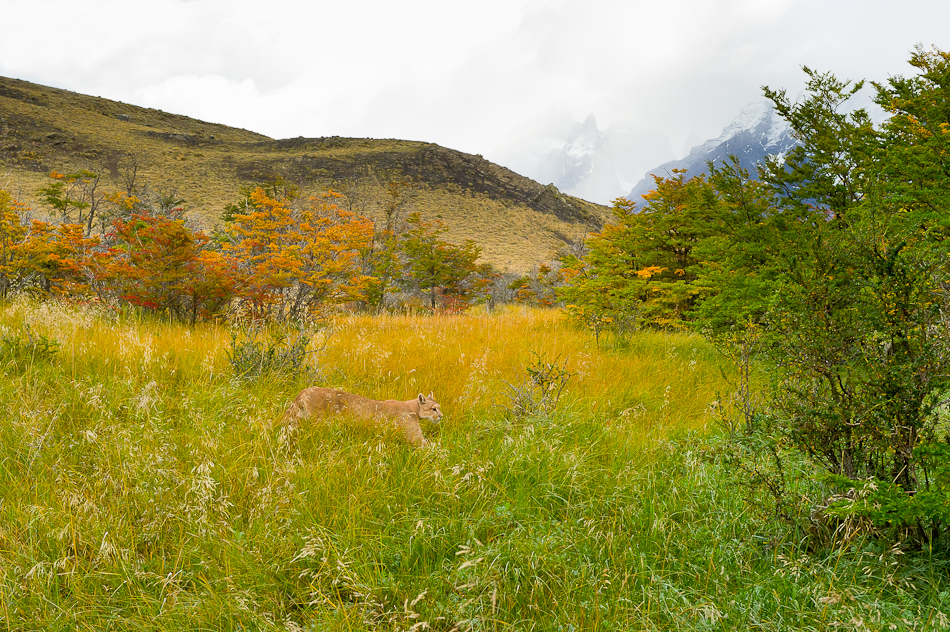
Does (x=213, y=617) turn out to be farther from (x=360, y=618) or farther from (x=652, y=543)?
(x=652, y=543)

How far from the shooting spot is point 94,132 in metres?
53.6

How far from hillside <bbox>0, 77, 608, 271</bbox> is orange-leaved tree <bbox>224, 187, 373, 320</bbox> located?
22.6 meters

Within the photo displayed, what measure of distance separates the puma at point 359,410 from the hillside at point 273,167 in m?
30.3

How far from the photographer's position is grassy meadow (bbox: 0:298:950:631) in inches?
57.1

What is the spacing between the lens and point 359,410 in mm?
2959

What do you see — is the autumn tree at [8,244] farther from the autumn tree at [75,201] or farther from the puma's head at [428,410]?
the puma's head at [428,410]

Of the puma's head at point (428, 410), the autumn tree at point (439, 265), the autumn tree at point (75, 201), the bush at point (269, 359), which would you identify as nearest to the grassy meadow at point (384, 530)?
the puma's head at point (428, 410)

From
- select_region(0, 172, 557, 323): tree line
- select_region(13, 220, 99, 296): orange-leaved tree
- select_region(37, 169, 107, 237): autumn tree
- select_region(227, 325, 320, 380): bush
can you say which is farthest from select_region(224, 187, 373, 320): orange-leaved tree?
select_region(37, 169, 107, 237): autumn tree

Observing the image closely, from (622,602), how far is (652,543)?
0.37 m

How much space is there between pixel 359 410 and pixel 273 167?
214 feet

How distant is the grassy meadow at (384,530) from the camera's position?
4.76 ft

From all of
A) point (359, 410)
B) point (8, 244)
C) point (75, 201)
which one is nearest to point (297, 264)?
point (8, 244)

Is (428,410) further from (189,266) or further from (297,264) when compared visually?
(297,264)

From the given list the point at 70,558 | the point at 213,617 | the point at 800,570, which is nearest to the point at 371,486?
the point at 213,617
